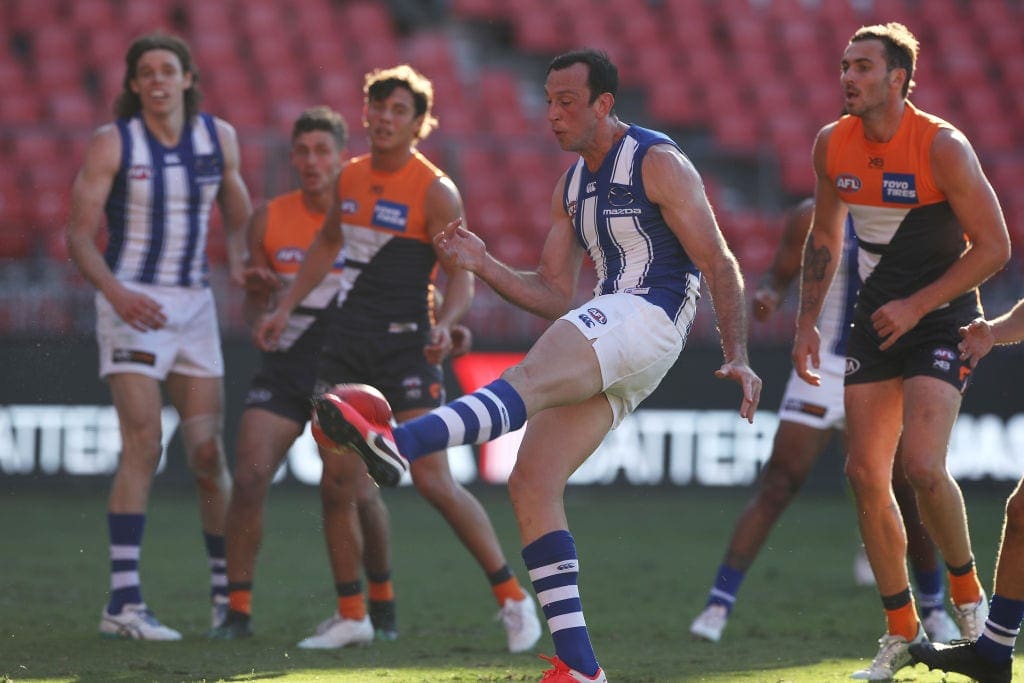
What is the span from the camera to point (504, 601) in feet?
22.9

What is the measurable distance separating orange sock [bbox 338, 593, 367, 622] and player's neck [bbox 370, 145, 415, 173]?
206 centimetres

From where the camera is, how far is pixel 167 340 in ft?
24.5

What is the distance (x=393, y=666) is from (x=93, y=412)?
6.82 metres

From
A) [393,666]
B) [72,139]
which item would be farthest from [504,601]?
[72,139]

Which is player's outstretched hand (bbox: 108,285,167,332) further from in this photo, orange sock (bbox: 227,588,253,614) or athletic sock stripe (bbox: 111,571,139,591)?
orange sock (bbox: 227,588,253,614)

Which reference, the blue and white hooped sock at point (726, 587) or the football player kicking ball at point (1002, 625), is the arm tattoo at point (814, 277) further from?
the blue and white hooped sock at point (726, 587)

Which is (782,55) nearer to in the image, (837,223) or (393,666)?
(837,223)

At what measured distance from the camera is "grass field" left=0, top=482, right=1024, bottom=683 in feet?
20.1

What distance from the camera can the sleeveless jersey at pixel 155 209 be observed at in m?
7.53

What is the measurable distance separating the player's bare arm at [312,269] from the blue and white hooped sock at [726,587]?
250 centimetres

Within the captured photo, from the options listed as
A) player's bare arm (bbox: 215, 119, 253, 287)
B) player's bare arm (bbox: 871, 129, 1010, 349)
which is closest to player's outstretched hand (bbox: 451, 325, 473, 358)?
player's bare arm (bbox: 215, 119, 253, 287)

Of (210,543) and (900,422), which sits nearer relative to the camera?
(900,422)

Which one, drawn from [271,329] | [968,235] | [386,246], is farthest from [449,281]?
[968,235]

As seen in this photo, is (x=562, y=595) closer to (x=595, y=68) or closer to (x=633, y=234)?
(x=633, y=234)
